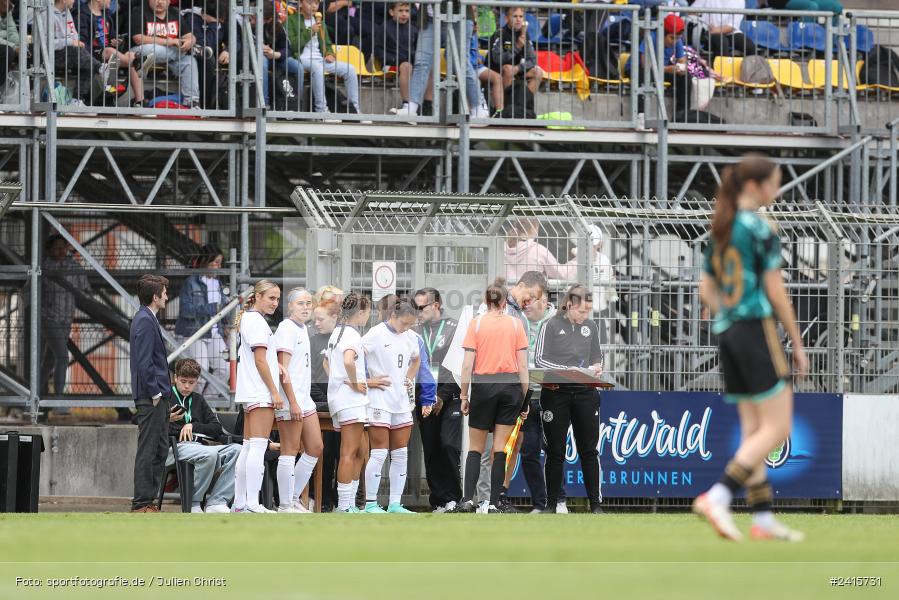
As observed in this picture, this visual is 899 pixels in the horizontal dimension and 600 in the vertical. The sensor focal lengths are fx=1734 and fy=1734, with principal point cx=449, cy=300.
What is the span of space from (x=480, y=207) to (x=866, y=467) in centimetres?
465

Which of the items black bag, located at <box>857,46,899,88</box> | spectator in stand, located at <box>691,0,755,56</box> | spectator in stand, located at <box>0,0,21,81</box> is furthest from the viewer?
black bag, located at <box>857,46,899,88</box>

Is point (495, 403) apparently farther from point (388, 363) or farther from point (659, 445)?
point (659, 445)

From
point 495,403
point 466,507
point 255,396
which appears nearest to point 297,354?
point 255,396

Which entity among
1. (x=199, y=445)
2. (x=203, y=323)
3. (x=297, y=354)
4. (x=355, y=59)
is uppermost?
(x=355, y=59)

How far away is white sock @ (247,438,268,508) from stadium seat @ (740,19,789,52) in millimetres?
9371

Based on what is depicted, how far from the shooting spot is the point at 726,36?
20.3 m

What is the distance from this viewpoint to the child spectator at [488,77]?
1962 cm

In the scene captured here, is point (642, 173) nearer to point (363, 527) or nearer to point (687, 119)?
point (687, 119)

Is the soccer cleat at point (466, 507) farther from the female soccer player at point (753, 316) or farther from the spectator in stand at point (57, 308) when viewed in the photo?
the female soccer player at point (753, 316)

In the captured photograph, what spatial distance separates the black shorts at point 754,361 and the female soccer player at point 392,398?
654 cm

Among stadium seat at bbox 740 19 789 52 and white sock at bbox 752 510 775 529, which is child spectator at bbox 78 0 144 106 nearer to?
stadium seat at bbox 740 19 789 52

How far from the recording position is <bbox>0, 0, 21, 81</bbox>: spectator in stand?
18.3 m

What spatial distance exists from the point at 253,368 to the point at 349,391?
3.57ft

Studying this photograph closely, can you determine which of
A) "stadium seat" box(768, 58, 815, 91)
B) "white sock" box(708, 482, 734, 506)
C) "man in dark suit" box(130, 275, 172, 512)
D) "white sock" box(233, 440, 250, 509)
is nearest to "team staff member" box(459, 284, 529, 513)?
"white sock" box(233, 440, 250, 509)
